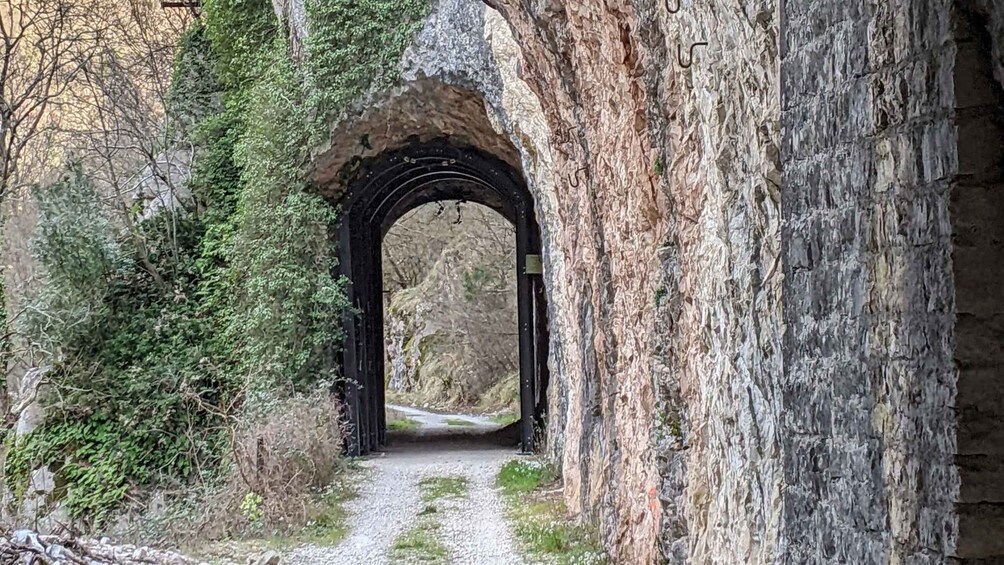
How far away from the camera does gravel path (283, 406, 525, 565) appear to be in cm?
758

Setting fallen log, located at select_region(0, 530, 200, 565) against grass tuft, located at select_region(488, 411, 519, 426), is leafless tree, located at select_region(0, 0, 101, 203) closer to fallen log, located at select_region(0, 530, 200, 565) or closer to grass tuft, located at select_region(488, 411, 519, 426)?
fallen log, located at select_region(0, 530, 200, 565)

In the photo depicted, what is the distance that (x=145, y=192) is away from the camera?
13.8 m

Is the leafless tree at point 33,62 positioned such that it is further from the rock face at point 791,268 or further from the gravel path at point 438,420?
the rock face at point 791,268

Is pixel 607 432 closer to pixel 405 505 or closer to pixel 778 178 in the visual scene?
pixel 405 505

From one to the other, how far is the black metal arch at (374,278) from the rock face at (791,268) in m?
5.75

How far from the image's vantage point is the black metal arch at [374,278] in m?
12.7

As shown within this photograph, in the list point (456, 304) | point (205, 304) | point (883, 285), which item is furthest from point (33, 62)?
point (883, 285)

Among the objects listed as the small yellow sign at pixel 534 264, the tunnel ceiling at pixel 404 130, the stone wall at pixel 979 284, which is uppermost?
the tunnel ceiling at pixel 404 130

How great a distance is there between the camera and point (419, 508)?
30.8 feet

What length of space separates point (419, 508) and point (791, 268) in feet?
25.0

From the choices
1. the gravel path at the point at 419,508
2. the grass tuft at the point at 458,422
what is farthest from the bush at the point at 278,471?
the grass tuft at the point at 458,422

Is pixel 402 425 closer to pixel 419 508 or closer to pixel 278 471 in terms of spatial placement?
pixel 419 508

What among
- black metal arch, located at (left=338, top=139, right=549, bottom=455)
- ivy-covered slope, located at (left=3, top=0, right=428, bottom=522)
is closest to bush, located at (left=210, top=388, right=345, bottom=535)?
ivy-covered slope, located at (left=3, top=0, right=428, bottom=522)

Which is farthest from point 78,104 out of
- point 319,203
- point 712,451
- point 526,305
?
point 712,451
